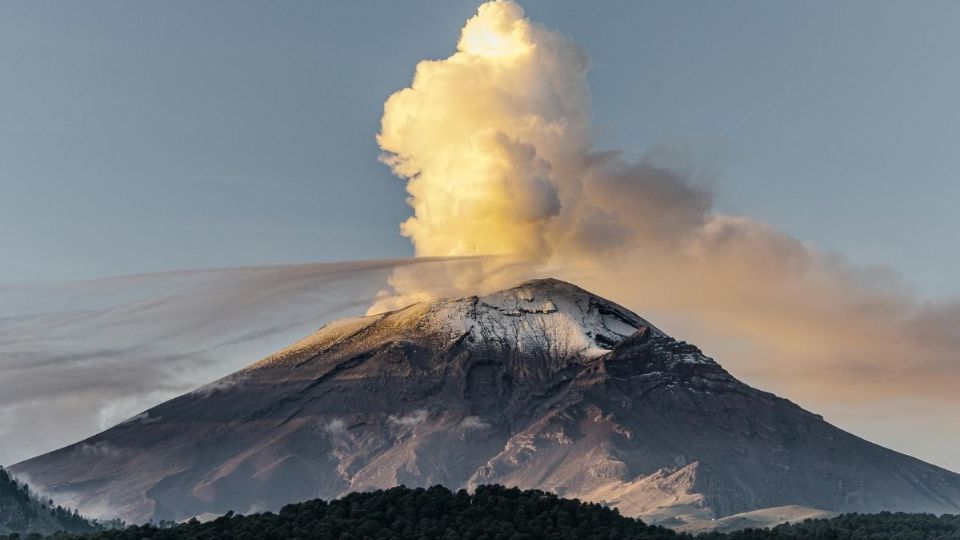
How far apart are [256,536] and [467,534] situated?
24289 millimetres

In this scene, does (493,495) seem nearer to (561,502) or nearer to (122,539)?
(561,502)

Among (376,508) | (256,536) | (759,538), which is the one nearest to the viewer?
(256,536)

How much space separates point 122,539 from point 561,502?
5525 cm

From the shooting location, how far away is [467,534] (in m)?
170

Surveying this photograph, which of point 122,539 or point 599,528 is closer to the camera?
point 122,539

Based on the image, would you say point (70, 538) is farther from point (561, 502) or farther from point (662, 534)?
point (662, 534)

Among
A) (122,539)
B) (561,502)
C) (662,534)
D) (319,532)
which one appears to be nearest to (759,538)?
(662,534)

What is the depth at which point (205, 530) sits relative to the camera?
556ft

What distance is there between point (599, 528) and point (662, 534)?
11.6 m

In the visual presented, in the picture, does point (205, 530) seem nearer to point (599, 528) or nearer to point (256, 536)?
point (256, 536)

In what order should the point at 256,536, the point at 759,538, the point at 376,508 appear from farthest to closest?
the point at 759,538, the point at 376,508, the point at 256,536

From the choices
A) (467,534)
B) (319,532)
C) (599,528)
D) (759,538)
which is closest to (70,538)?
(319,532)

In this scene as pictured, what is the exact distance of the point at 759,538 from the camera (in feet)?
653

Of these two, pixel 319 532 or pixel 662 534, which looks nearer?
pixel 319 532
